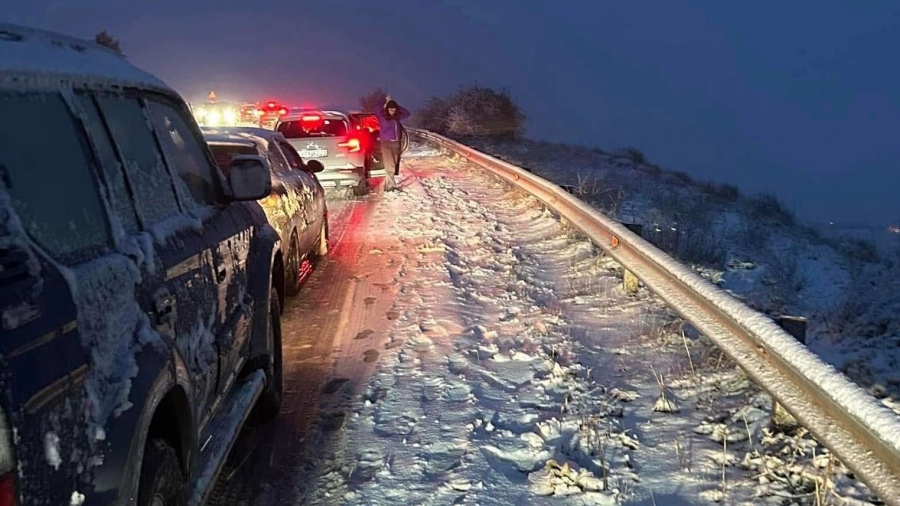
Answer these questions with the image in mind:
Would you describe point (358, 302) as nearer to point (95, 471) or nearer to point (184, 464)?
point (184, 464)

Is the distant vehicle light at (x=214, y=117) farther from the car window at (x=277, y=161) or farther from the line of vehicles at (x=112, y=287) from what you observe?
the line of vehicles at (x=112, y=287)

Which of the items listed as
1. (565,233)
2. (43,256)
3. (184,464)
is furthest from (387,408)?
(565,233)

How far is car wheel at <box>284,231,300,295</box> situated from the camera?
8.32 meters

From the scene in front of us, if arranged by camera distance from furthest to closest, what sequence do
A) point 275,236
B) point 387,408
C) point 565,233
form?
point 565,233 → point 275,236 → point 387,408

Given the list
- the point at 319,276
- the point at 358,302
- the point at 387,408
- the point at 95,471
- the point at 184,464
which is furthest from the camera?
the point at 319,276

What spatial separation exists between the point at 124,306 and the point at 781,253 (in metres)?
9.73

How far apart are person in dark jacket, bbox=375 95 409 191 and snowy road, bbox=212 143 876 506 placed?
846 cm

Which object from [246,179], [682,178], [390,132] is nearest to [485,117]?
[682,178]

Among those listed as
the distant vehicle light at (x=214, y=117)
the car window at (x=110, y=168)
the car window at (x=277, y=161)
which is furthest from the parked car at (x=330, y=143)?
the distant vehicle light at (x=214, y=117)

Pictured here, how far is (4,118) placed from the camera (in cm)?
244

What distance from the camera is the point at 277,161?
9.31 metres

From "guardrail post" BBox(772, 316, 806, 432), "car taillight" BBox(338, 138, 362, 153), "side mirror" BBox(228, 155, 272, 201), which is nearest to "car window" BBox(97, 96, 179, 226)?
"side mirror" BBox(228, 155, 272, 201)

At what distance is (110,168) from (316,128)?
556 inches

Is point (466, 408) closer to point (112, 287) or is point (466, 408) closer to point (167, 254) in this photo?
point (167, 254)
